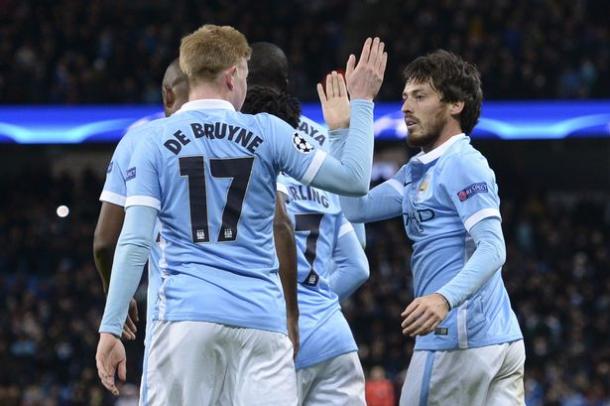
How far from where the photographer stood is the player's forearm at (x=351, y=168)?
4.10 meters

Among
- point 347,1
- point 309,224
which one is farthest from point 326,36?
point 309,224

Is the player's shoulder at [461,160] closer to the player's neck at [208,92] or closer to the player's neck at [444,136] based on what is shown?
the player's neck at [444,136]

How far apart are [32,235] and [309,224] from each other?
15344mm

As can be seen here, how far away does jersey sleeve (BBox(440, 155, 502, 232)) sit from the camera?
4.38 m

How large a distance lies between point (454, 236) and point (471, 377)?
55 centimetres

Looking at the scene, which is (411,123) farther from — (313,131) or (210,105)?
(210,105)

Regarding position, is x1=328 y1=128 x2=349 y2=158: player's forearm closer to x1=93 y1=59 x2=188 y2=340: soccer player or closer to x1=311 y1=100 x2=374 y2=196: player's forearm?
x1=311 y1=100 x2=374 y2=196: player's forearm

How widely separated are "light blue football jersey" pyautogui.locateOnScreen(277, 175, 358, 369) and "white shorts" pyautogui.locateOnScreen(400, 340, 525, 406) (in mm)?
461

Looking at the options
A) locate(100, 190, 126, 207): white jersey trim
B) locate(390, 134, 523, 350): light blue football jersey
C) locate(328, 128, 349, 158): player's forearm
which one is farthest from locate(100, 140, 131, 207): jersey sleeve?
locate(390, 134, 523, 350): light blue football jersey

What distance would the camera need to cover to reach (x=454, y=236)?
4.59 meters

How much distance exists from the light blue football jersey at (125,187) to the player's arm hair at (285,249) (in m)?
0.47

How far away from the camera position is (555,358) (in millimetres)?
16641

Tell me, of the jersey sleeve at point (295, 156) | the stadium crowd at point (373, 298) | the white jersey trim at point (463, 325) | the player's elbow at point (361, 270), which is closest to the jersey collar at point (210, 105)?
the jersey sleeve at point (295, 156)

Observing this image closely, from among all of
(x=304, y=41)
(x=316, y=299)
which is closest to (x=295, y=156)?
(x=316, y=299)
